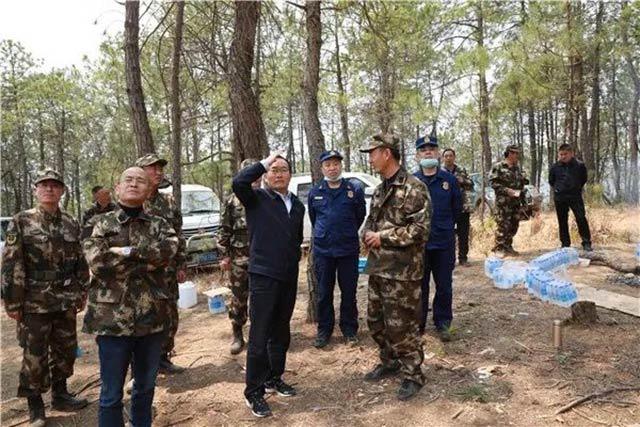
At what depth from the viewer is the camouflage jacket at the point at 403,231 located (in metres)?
3.19

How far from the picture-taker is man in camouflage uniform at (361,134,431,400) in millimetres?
3209

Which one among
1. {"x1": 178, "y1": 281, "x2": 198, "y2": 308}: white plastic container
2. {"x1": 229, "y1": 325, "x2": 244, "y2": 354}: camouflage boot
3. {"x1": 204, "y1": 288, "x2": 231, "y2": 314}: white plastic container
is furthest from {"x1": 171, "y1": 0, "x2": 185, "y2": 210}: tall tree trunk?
{"x1": 229, "y1": 325, "x2": 244, "y2": 354}: camouflage boot

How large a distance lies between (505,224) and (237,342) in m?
5.01

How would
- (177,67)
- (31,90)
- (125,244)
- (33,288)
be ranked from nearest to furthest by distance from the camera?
(125,244)
(33,288)
(177,67)
(31,90)

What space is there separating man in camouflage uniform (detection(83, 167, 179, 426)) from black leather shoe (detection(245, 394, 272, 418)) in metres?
0.69

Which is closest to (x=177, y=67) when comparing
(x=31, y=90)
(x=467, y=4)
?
(x=467, y=4)

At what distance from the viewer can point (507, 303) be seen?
5.17m

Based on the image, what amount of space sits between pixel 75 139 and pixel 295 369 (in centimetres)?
2699

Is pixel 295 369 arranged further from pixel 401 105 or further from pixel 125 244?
pixel 401 105

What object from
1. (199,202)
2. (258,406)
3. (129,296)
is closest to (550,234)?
(199,202)

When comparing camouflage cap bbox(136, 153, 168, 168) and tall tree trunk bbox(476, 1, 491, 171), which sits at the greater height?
tall tree trunk bbox(476, 1, 491, 171)

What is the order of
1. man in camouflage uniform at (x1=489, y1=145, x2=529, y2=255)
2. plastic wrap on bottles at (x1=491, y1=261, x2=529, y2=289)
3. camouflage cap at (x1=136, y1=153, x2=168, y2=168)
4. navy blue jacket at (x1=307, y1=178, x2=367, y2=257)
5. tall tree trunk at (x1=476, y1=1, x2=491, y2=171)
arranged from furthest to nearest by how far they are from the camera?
tall tree trunk at (x1=476, y1=1, x2=491, y2=171), man in camouflage uniform at (x1=489, y1=145, x2=529, y2=255), plastic wrap on bottles at (x1=491, y1=261, x2=529, y2=289), navy blue jacket at (x1=307, y1=178, x2=367, y2=257), camouflage cap at (x1=136, y1=153, x2=168, y2=168)

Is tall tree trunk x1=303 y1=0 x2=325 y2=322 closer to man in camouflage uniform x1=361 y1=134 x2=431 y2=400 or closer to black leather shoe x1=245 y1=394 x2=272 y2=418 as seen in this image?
man in camouflage uniform x1=361 y1=134 x2=431 y2=400

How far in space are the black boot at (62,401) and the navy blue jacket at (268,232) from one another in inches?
72.1
